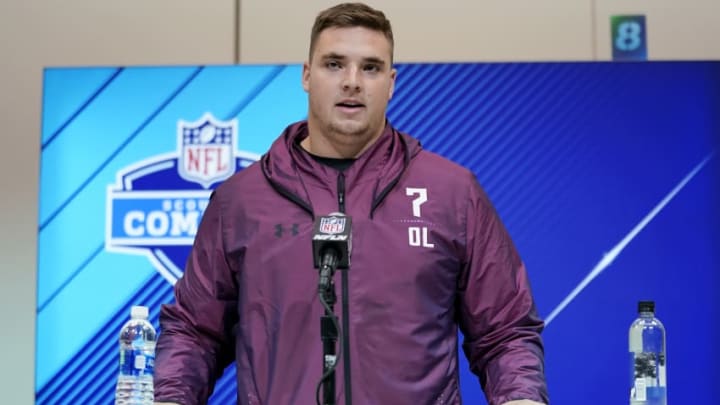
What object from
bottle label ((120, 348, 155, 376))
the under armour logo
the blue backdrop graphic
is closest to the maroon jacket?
the under armour logo

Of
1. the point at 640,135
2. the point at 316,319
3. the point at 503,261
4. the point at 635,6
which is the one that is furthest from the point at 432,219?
the point at 635,6

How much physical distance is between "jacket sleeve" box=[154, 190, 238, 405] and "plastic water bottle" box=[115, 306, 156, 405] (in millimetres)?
563

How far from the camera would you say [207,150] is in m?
4.30

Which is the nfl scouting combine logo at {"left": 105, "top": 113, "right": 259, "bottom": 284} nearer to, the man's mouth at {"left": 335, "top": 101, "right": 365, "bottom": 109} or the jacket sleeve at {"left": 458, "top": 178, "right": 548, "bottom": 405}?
the man's mouth at {"left": 335, "top": 101, "right": 365, "bottom": 109}

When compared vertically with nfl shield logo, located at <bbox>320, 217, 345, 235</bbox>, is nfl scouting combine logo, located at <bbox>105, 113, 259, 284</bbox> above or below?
above

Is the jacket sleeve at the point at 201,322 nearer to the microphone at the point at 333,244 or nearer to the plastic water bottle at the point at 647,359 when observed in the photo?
the microphone at the point at 333,244

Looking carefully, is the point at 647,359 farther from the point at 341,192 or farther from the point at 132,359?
the point at 132,359

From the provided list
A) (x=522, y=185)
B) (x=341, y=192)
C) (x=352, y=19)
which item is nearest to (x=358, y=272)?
(x=341, y=192)

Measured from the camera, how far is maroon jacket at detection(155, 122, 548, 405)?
7.09ft

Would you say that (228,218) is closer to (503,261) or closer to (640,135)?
(503,261)

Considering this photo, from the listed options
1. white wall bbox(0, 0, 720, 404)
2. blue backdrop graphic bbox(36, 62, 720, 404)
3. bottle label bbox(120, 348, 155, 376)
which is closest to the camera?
bottle label bbox(120, 348, 155, 376)

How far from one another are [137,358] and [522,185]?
1.66 m

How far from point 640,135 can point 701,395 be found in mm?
1004

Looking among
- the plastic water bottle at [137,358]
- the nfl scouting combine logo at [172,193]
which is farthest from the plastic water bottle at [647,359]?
the nfl scouting combine logo at [172,193]
